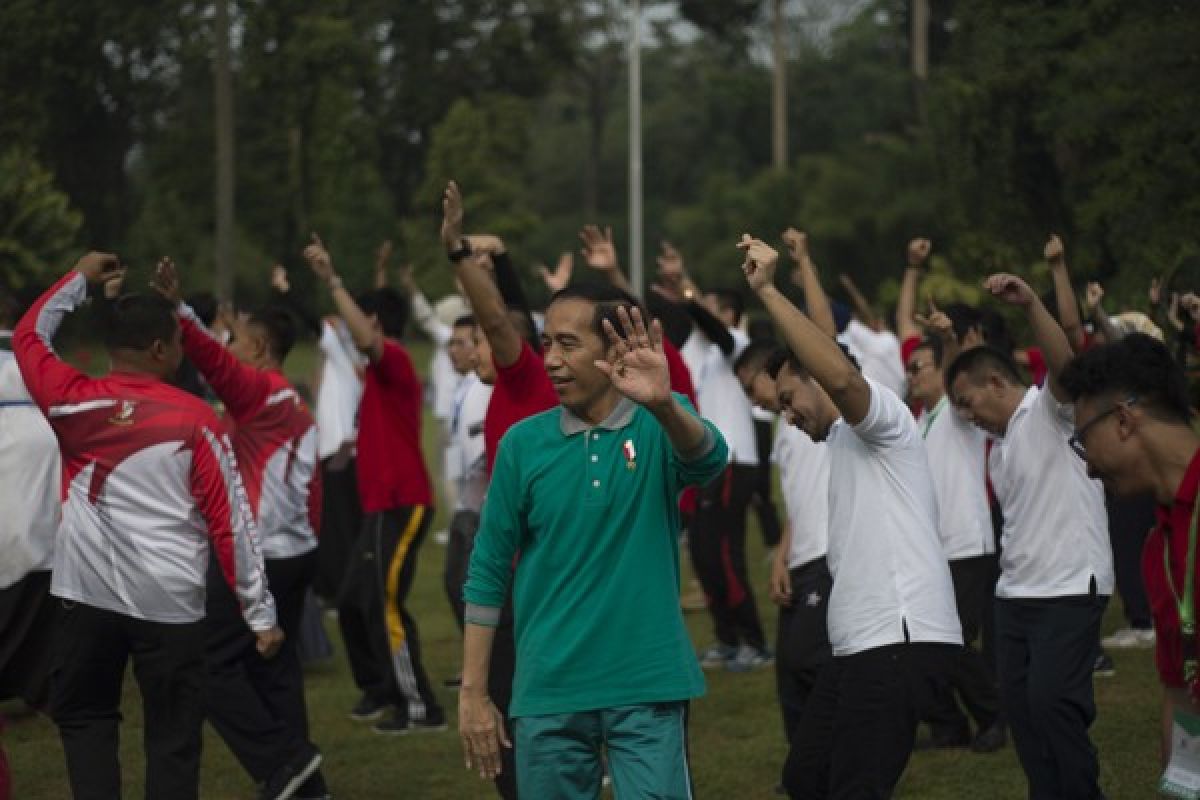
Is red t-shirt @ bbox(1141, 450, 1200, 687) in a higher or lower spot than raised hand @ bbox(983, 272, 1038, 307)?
lower

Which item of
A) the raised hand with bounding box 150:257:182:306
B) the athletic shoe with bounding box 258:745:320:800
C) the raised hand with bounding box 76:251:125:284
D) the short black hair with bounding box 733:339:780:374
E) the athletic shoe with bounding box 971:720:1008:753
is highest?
the raised hand with bounding box 76:251:125:284

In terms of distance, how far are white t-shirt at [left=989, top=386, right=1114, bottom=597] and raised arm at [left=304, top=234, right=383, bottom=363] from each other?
10.6 ft

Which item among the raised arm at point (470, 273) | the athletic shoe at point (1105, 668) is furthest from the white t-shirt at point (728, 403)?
the raised arm at point (470, 273)

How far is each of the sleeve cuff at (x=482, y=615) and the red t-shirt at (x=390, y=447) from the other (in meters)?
4.16

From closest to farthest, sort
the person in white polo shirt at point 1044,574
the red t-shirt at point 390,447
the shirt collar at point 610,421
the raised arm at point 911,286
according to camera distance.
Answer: the shirt collar at point 610,421 < the person in white polo shirt at point 1044,574 < the raised arm at point 911,286 < the red t-shirt at point 390,447

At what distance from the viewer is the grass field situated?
26.9ft

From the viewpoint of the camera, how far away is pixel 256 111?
54.9 ft

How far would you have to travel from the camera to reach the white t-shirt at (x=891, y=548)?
5.80 meters

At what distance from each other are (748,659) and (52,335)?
5572mm

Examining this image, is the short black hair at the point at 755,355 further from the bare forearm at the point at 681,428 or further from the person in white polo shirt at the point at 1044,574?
the bare forearm at the point at 681,428

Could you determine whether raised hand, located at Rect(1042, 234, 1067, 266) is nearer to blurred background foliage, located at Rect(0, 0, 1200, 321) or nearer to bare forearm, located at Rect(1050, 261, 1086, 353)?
bare forearm, located at Rect(1050, 261, 1086, 353)

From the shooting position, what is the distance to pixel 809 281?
6.50 meters

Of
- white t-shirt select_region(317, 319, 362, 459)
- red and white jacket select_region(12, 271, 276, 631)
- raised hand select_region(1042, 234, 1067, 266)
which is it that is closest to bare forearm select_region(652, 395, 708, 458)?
raised hand select_region(1042, 234, 1067, 266)

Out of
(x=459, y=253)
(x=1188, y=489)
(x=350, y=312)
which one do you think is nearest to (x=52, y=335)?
(x=459, y=253)
